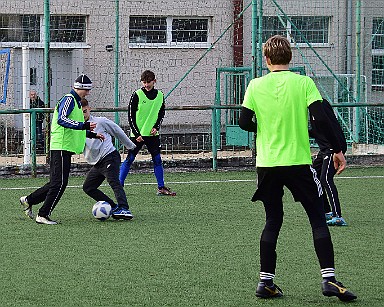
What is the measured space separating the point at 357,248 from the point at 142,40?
14.1 m

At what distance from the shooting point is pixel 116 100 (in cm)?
2131

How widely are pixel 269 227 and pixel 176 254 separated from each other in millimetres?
2184

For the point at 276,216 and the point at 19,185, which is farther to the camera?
the point at 19,185

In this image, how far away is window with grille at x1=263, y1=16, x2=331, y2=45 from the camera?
2175 centimetres

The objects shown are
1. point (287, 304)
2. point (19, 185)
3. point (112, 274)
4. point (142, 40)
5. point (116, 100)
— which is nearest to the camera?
point (287, 304)

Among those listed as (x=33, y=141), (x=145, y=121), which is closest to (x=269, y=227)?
(x=145, y=121)

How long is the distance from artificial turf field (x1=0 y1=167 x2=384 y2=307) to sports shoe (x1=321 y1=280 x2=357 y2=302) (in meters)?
0.07

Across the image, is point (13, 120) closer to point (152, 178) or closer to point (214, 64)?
point (152, 178)

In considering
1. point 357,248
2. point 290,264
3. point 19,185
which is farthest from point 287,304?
point 19,185

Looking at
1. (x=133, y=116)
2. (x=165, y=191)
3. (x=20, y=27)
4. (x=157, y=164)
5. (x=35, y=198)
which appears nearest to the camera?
(x=35, y=198)

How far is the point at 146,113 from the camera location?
1485 centimetres

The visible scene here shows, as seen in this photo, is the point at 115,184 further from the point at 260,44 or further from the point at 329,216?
the point at 260,44

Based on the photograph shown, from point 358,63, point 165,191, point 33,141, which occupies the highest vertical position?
point 358,63

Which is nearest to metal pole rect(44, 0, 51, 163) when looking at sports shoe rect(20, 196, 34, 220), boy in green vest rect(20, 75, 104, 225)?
sports shoe rect(20, 196, 34, 220)
